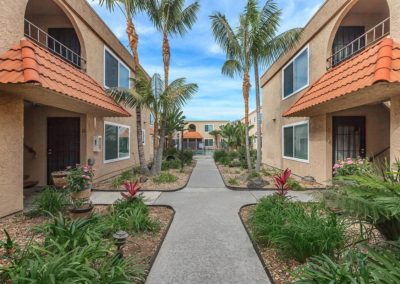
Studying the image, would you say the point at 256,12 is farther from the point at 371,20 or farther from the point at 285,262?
the point at 285,262

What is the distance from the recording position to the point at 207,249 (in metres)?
4.46

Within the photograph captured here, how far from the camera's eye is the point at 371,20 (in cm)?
1024

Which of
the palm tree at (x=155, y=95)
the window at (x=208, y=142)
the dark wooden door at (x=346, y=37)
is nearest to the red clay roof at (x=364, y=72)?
the dark wooden door at (x=346, y=37)

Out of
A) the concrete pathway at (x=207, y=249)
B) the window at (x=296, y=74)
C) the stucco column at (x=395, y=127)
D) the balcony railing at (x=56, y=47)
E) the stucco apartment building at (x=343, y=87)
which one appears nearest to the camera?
the concrete pathway at (x=207, y=249)

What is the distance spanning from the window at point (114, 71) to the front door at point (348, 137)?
10.3 metres

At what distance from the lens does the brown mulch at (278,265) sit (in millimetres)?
3488

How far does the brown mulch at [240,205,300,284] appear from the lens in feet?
11.4

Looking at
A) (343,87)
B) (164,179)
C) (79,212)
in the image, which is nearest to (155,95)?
(164,179)

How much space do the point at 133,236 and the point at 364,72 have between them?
660 centimetres

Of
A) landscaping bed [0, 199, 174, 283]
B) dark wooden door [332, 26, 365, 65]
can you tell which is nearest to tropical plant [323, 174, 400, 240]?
landscaping bed [0, 199, 174, 283]

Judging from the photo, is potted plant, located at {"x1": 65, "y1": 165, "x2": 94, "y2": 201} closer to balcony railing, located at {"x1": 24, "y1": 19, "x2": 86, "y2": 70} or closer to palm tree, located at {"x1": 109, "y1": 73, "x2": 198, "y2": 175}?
palm tree, located at {"x1": 109, "y1": 73, "x2": 198, "y2": 175}

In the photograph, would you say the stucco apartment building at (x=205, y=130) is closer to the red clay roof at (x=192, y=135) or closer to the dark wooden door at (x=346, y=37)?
the red clay roof at (x=192, y=135)

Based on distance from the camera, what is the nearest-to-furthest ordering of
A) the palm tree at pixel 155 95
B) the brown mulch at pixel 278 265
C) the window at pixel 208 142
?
the brown mulch at pixel 278 265 → the palm tree at pixel 155 95 → the window at pixel 208 142

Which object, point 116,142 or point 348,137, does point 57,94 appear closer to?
point 116,142
